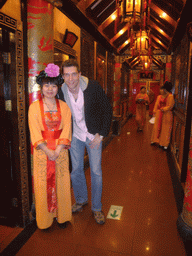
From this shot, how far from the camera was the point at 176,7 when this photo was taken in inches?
165

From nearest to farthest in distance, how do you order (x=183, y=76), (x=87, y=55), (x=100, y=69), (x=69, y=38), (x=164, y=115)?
(x=69, y=38) < (x=183, y=76) < (x=87, y=55) < (x=164, y=115) < (x=100, y=69)

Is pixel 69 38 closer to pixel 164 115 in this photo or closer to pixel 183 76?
pixel 183 76

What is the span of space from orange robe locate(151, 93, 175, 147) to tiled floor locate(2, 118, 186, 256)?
1899 millimetres

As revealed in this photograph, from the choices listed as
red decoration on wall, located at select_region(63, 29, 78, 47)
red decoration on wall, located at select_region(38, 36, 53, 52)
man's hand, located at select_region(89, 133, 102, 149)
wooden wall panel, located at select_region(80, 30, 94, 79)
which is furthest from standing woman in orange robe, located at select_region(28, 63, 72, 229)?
wooden wall panel, located at select_region(80, 30, 94, 79)

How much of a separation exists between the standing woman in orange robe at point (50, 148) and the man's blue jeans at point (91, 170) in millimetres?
240

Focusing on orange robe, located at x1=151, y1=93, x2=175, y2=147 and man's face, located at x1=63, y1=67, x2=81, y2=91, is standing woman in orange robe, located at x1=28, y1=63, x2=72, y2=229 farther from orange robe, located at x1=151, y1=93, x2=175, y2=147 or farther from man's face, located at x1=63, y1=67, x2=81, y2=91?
orange robe, located at x1=151, y1=93, x2=175, y2=147

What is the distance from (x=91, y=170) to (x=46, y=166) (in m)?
0.54

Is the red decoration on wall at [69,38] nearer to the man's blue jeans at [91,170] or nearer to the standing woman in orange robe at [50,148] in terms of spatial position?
the standing woman in orange robe at [50,148]

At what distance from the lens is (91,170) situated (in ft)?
8.16

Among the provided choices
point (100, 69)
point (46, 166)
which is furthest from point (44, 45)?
point (100, 69)

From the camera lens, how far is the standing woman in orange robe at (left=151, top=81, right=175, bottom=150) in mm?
5512

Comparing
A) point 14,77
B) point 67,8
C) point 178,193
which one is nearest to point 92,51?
point 67,8

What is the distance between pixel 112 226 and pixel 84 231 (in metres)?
0.32

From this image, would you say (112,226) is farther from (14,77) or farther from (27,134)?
(14,77)
